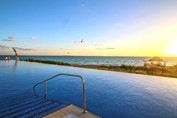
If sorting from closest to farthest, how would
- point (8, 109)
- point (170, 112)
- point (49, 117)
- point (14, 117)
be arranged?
point (49, 117) → point (14, 117) → point (8, 109) → point (170, 112)

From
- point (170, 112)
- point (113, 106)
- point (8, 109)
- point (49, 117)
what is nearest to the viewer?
point (49, 117)

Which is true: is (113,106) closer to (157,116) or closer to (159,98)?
(157,116)

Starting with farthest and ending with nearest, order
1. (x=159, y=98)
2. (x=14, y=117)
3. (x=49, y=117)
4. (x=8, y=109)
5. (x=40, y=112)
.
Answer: (x=159, y=98), (x=8, y=109), (x=40, y=112), (x=14, y=117), (x=49, y=117)

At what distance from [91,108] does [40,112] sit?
6.76ft

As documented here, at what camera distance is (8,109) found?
4895 mm

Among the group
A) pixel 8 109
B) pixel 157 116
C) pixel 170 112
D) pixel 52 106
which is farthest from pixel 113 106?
pixel 8 109

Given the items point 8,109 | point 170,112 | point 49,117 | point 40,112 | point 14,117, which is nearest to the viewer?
point 49,117

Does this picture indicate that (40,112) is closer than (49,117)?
No

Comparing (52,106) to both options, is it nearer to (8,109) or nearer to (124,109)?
(8,109)

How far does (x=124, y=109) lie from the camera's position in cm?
557

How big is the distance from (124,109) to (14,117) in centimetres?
400

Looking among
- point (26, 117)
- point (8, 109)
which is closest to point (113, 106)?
point (26, 117)

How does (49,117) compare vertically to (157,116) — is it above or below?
above

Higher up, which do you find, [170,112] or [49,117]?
[49,117]
